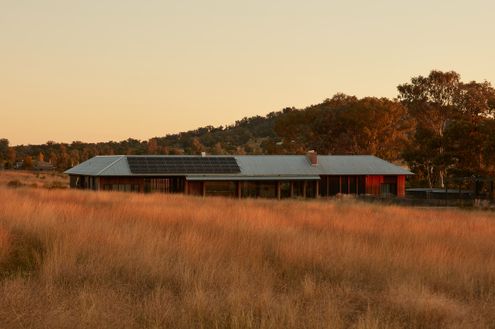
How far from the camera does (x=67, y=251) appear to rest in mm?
8914

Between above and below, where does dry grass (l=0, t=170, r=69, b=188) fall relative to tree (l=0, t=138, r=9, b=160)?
below

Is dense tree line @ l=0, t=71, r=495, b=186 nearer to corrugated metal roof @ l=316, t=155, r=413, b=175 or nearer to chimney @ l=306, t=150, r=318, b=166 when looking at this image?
corrugated metal roof @ l=316, t=155, r=413, b=175

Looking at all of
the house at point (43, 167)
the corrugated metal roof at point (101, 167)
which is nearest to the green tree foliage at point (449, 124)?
the corrugated metal roof at point (101, 167)

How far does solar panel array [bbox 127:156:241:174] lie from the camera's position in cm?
4369

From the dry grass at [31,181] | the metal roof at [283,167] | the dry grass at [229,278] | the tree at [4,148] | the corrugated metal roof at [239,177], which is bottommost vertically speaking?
the dry grass at [229,278]

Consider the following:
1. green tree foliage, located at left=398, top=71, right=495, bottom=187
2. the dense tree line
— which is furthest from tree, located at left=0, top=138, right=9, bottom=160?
green tree foliage, located at left=398, top=71, right=495, bottom=187

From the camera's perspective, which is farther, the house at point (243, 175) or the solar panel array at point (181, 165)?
the solar panel array at point (181, 165)

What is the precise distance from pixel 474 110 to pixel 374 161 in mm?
10671

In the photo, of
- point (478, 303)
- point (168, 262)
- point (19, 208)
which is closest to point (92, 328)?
point (168, 262)

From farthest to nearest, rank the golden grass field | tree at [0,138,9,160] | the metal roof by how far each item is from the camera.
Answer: tree at [0,138,9,160]
the metal roof
the golden grass field

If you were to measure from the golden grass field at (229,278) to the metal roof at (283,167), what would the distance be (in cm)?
3086

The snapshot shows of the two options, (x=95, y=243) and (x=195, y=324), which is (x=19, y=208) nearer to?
(x=95, y=243)

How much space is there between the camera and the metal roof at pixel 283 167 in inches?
1736

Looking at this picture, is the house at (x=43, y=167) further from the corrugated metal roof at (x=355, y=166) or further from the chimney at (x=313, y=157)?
the chimney at (x=313, y=157)
